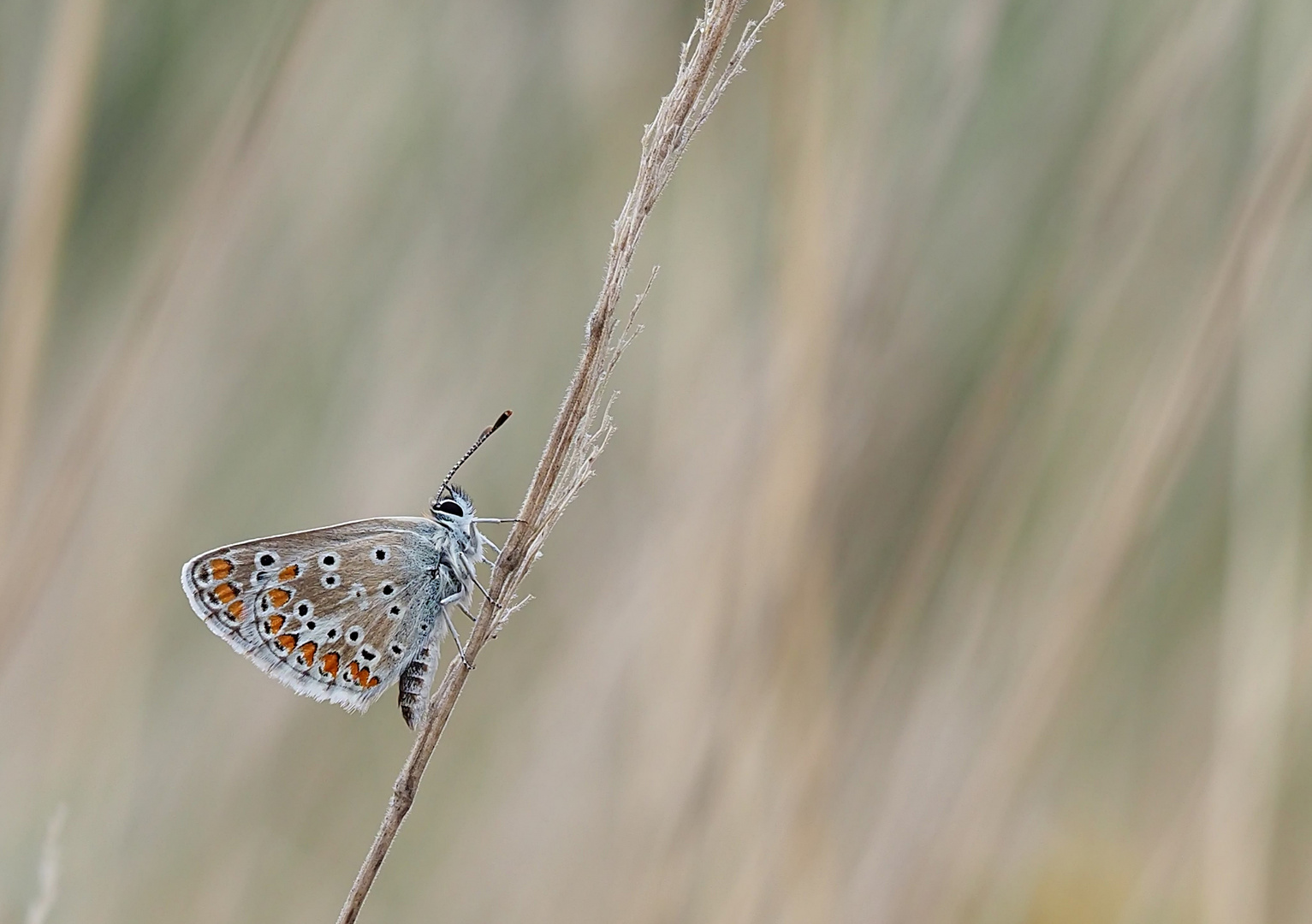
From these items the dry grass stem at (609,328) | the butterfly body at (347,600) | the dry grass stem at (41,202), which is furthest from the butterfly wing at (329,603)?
the dry grass stem at (41,202)

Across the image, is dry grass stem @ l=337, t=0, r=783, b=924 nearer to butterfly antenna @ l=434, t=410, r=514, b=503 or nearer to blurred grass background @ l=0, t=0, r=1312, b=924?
butterfly antenna @ l=434, t=410, r=514, b=503

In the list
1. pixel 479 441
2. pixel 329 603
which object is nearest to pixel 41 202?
pixel 329 603

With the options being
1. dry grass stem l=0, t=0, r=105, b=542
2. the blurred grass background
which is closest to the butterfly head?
the blurred grass background

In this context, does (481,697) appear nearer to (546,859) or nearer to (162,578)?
(546,859)

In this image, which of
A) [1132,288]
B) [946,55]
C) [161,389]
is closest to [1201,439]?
[1132,288]

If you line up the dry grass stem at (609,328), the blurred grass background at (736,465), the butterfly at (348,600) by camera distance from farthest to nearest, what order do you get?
the blurred grass background at (736,465) → the butterfly at (348,600) → the dry grass stem at (609,328)

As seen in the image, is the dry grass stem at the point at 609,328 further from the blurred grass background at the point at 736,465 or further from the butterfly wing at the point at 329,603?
the blurred grass background at the point at 736,465

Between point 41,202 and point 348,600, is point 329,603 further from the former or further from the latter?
point 41,202

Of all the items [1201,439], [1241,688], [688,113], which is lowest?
[1241,688]
